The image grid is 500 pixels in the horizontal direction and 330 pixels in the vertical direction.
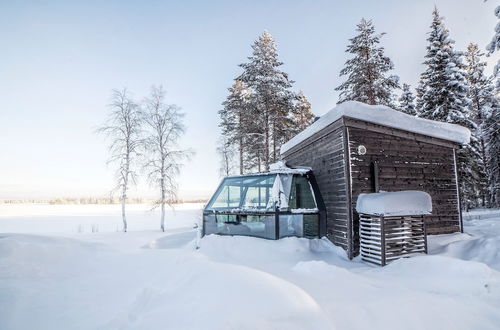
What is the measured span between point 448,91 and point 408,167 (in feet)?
39.2

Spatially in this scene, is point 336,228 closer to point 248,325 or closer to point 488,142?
point 248,325

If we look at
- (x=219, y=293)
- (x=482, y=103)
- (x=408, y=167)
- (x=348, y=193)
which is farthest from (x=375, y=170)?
(x=482, y=103)

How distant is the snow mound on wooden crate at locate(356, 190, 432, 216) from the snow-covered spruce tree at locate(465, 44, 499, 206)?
17182 mm

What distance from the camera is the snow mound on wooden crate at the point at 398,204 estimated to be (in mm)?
5602

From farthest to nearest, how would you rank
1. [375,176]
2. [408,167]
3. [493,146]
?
[493,146] < [408,167] < [375,176]

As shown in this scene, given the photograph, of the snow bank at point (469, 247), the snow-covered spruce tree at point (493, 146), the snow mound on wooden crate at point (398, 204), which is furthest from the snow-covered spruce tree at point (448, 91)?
the snow mound on wooden crate at point (398, 204)

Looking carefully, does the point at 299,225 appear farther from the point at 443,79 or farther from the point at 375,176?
the point at 443,79

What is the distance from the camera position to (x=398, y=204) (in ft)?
18.6

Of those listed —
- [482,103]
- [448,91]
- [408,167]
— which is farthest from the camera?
[482,103]

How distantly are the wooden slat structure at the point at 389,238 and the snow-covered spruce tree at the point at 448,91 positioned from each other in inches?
468

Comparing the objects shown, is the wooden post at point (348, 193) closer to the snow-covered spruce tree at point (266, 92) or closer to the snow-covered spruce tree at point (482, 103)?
the snow-covered spruce tree at point (266, 92)

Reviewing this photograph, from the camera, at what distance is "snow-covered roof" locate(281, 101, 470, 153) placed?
6.68 metres

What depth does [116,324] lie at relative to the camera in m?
2.47

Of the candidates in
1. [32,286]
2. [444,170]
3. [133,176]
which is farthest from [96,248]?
[133,176]
